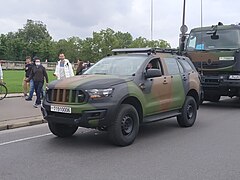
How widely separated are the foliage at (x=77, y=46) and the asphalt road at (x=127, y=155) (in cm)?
6059

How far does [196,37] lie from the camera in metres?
14.1

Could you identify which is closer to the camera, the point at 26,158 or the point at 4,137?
the point at 26,158

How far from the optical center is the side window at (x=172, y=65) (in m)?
8.81

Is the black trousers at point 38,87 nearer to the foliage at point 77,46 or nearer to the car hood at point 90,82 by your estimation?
the car hood at point 90,82

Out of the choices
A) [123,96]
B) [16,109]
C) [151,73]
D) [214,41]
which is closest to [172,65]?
[151,73]

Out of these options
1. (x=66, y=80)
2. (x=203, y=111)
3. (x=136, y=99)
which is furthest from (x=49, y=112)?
(x=203, y=111)

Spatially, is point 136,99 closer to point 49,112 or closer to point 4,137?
point 49,112

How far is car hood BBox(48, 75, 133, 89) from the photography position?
22.4ft

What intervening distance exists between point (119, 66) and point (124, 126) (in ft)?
4.86

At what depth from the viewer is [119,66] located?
8023 mm

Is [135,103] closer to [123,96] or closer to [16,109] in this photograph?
[123,96]

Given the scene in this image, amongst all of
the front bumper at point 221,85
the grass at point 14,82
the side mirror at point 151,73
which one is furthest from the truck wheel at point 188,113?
the grass at point 14,82

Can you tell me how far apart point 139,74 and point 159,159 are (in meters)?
2.06

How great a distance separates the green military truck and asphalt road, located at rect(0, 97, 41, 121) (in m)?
6.11
